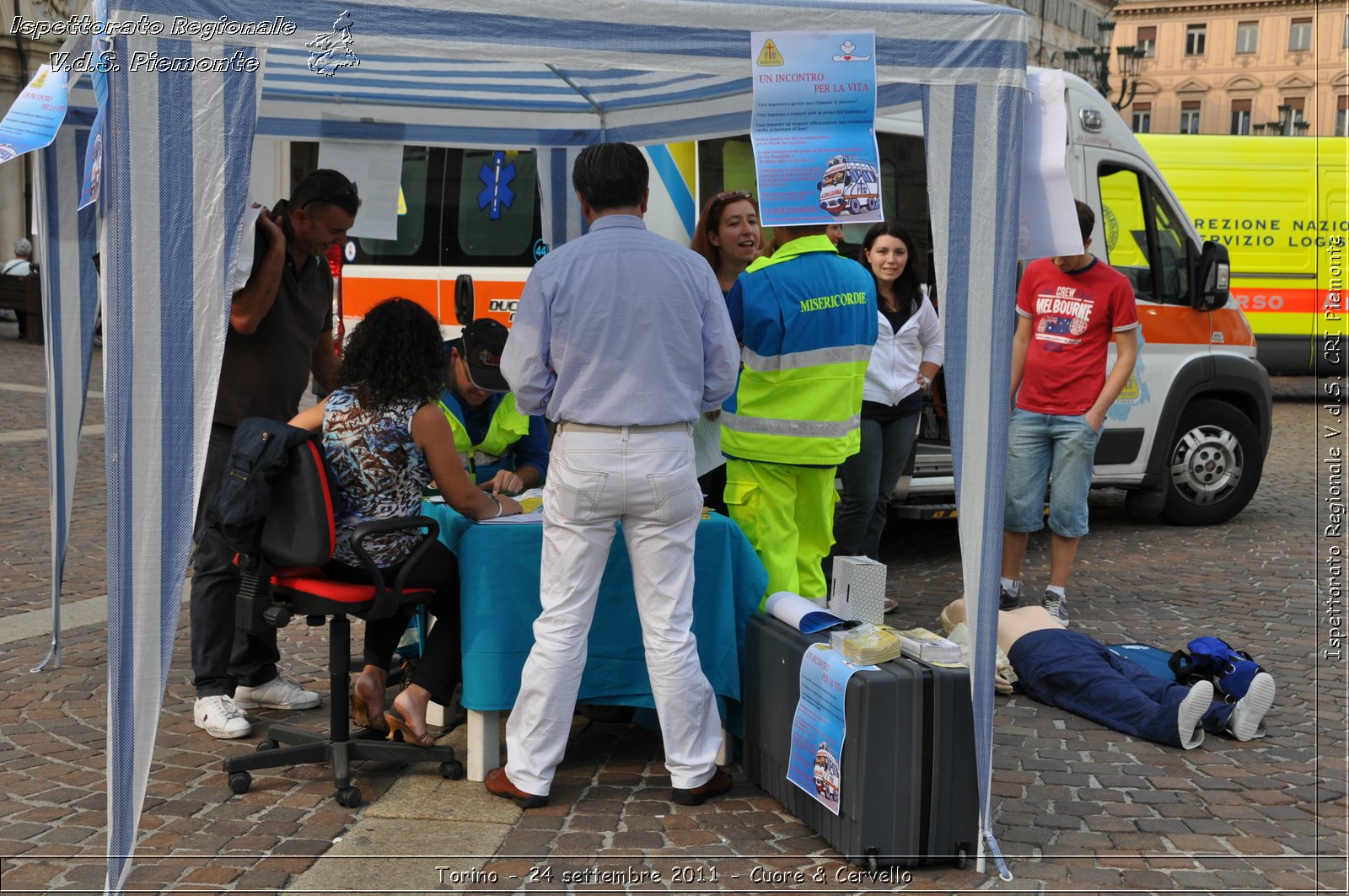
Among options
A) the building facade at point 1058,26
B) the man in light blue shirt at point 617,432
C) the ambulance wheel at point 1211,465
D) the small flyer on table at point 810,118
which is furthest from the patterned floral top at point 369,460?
the building facade at point 1058,26

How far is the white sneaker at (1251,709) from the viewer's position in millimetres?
4796

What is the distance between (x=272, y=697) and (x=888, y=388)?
2.97 m

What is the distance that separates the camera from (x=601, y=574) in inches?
157

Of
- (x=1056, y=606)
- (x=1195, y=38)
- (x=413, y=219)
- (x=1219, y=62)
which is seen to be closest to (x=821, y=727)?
(x=1056, y=606)

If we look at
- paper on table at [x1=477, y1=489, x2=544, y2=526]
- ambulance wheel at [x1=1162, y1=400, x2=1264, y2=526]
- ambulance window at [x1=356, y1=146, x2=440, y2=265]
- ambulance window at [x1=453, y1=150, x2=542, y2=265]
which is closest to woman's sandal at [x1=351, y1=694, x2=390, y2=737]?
paper on table at [x1=477, y1=489, x2=544, y2=526]

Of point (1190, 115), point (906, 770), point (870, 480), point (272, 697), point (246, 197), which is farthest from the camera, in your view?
point (1190, 115)

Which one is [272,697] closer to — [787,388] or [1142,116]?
[787,388]

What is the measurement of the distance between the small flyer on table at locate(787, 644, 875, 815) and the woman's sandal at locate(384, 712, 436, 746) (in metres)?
1.22

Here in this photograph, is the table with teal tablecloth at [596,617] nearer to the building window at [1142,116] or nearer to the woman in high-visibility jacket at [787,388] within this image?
the woman in high-visibility jacket at [787,388]

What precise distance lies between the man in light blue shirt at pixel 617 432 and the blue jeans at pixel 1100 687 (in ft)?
5.61

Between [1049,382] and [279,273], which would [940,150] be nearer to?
[279,273]

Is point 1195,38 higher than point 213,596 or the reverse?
higher

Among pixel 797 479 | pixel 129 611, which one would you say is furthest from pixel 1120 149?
pixel 129 611

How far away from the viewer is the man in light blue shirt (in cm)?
378
